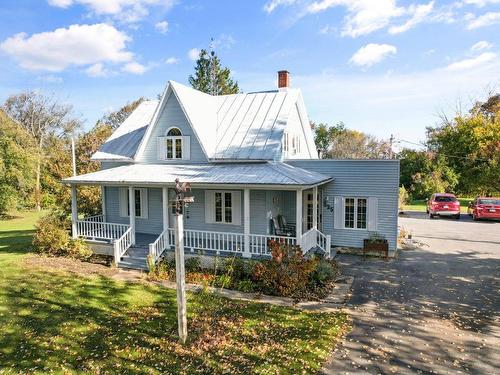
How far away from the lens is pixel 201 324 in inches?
368

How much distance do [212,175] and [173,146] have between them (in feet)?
14.0

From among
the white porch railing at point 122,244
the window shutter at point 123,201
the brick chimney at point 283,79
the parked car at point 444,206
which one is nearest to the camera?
the white porch railing at point 122,244

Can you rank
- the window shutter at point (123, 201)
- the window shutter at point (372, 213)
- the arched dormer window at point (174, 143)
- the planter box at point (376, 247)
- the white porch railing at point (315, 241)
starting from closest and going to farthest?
the white porch railing at point (315, 241) < the planter box at point (376, 247) < the window shutter at point (372, 213) < the arched dormer window at point (174, 143) < the window shutter at point (123, 201)

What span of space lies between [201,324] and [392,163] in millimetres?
11388

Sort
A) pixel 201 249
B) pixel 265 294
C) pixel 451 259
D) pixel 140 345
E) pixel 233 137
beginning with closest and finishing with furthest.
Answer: pixel 140 345, pixel 265 294, pixel 201 249, pixel 451 259, pixel 233 137

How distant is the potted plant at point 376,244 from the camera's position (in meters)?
16.2

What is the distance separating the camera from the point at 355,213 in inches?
680

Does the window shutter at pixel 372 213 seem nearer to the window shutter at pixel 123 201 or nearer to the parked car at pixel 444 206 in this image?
the window shutter at pixel 123 201

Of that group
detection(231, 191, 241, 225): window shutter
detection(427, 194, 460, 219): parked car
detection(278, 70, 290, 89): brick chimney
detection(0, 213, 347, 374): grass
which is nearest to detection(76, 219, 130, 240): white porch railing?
detection(0, 213, 347, 374): grass

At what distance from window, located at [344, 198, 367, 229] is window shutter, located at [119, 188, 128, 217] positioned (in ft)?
37.7

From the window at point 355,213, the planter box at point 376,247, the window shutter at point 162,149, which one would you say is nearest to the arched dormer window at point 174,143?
the window shutter at point 162,149

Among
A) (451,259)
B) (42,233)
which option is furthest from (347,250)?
(42,233)

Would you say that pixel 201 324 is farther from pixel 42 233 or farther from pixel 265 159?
pixel 42 233

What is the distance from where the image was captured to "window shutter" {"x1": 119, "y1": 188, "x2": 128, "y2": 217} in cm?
1925
